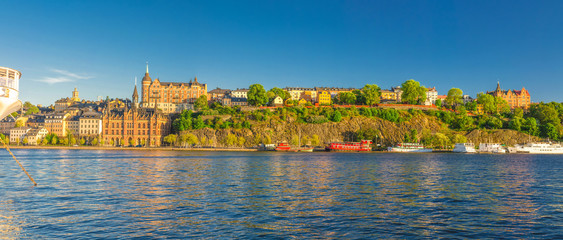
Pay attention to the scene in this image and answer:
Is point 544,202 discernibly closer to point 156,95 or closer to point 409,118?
point 409,118

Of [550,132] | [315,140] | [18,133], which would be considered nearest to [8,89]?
[315,140]

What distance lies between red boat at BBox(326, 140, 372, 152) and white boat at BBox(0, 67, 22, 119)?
12702 cm

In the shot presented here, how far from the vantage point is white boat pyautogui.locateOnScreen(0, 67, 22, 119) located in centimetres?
2687

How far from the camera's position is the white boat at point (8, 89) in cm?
2687

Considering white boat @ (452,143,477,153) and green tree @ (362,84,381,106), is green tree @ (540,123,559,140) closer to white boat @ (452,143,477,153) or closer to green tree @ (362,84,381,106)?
white boat @ (452,143,477,153)

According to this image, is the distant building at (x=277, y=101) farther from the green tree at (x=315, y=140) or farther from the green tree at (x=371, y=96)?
the green tree at (x=315, y=140)

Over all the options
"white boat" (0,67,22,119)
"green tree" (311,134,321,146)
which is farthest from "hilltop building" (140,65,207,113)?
"white boat" (0,67,22,119)

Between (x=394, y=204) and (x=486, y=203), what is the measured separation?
7027mm

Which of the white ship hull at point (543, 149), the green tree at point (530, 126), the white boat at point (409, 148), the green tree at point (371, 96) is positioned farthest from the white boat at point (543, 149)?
the green tree at point (371, 96)

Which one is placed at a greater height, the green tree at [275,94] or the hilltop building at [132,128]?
the green tree at [275,94]

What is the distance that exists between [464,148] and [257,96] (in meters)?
87.7

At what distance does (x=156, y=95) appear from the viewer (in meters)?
196

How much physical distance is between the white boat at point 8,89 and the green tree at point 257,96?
15244 centimetres

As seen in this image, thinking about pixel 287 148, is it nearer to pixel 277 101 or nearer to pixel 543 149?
pixel 277 101
